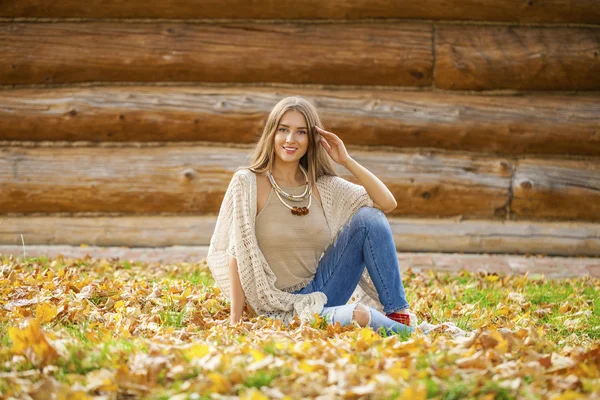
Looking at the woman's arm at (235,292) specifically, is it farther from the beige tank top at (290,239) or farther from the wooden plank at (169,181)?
the wooden plank at (169,181)

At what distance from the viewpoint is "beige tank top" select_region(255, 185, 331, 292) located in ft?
11.6

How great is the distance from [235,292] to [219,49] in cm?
340

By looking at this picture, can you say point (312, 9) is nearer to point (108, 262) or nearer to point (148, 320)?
point (108, 262)

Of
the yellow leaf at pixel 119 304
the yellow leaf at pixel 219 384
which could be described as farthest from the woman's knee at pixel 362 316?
the yellow leaf at pixel 119 304

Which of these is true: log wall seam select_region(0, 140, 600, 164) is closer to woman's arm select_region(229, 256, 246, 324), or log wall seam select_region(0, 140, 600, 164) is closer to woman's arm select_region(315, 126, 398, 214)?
woman's arm select_region(315, 126, 398, 214)

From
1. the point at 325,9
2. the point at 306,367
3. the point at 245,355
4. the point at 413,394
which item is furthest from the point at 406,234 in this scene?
the point at 413,394

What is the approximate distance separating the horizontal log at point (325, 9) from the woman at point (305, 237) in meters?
2.76

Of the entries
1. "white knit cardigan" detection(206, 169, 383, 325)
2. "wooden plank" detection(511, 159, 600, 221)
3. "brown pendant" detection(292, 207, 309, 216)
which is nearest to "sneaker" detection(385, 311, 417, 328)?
"white knit cardigan" detection(206, 169, 383, 325)

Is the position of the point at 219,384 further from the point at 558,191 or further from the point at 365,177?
the point at 558,191

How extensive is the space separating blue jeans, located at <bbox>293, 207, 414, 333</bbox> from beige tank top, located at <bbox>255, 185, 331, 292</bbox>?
0.35 ft

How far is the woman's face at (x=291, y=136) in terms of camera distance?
363 centimetres

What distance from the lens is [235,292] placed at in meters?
3.41

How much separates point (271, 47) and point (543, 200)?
3.13 metres

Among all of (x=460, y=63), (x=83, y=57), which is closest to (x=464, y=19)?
(x=460, y=63)
